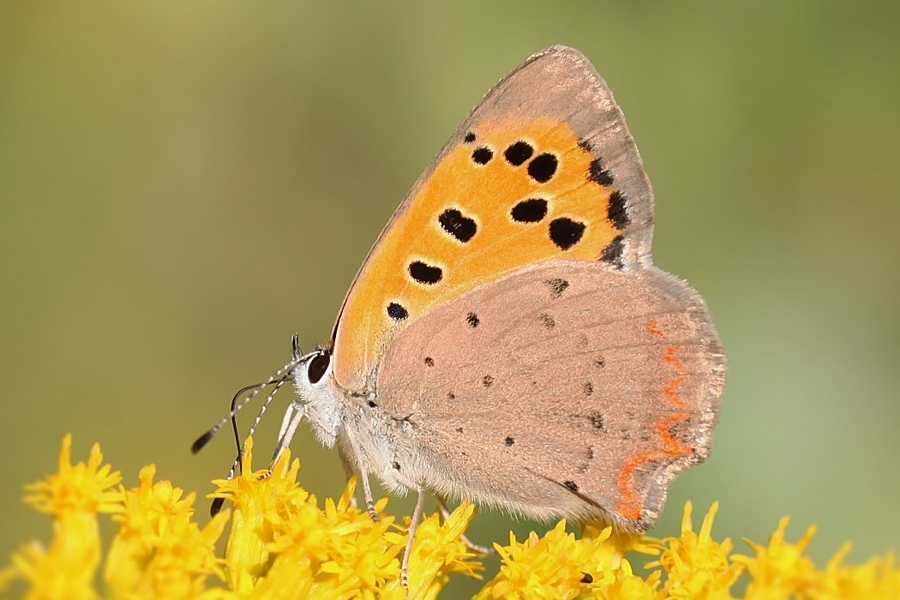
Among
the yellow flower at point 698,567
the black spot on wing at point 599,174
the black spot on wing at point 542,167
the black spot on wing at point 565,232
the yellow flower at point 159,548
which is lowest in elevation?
the yellow flower at point 698,567

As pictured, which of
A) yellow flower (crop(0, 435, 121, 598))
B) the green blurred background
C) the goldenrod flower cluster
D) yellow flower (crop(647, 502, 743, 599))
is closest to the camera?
yellow flower (crop(0, 435, 121, 598))

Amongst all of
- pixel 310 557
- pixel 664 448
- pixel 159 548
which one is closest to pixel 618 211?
pixel 664 448

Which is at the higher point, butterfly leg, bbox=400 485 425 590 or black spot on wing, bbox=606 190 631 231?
black spot on wing, bbox=606 190 631 231

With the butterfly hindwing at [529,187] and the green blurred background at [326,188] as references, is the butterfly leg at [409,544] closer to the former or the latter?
the butterfly hindwing at [529,187]

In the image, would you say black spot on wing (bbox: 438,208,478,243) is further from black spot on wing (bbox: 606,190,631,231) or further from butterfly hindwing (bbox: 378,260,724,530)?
black spot on wing (bbox: 606,190,631,231)

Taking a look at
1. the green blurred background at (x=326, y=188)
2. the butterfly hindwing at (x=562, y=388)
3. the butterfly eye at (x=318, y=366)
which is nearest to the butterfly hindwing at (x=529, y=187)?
the butterfly hindwing at (x=562, y=388)

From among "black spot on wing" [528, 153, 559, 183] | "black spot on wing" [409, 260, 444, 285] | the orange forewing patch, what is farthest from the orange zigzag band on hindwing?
"black spot on wing" [409, 260, 444, 285]

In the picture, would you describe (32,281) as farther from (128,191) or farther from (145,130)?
(145,130)
